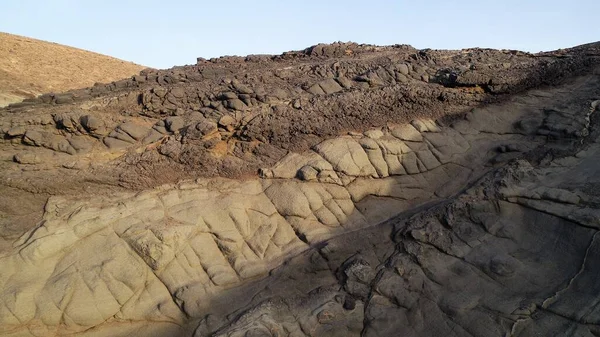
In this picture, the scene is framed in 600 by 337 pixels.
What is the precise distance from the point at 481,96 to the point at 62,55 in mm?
20772

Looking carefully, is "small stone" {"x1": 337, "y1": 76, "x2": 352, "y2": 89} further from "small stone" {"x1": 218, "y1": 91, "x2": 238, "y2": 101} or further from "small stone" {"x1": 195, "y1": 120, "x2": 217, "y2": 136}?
"small stone" {"x1": 195, "y1": 120, "x2": 217, "y2": 136}

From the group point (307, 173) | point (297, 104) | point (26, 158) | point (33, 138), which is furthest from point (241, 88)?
point (26, 158)

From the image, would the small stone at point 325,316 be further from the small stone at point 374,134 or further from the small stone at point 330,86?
→ the small stone at point 330,86

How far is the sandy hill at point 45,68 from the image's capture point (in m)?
16.7

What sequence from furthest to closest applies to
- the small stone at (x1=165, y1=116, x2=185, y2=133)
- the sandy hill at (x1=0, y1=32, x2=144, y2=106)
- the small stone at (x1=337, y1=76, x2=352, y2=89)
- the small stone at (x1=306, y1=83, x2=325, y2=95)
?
the sandy hill at (x1=0, y1=32, x2=144, y2=106), the small stone at (x1=337, y1=76, x2=352, y2=89), the small stone at (x1=306, y1=83, x2=325, y2=95), the small stone at (x1=165, y1=116, x2=185, y2=133)

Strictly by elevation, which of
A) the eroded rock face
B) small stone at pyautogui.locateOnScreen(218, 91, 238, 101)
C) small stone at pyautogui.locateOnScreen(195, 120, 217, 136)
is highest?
small stone at pyautogui.locateOnScreen(218, 91, 238, 101)

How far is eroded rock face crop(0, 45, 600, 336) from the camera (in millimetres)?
4453

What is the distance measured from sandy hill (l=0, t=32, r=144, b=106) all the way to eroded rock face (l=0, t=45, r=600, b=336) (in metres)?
11.6

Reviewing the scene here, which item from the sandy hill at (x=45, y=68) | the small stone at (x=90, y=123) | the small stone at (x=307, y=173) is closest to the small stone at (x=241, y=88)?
the small stone at (x=307, y=173)

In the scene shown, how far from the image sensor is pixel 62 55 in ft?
70.1

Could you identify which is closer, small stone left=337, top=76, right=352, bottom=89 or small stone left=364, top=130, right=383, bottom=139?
small stone left=364, top=130, right=383, bottom=139

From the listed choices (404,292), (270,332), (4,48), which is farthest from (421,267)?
(4,48)

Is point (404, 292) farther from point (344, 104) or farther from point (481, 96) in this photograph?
point (481, 96)

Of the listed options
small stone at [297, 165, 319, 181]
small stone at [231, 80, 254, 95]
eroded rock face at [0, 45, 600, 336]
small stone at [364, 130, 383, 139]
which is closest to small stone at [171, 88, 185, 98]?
eroded rock face at [0, 45, 600, 336]
